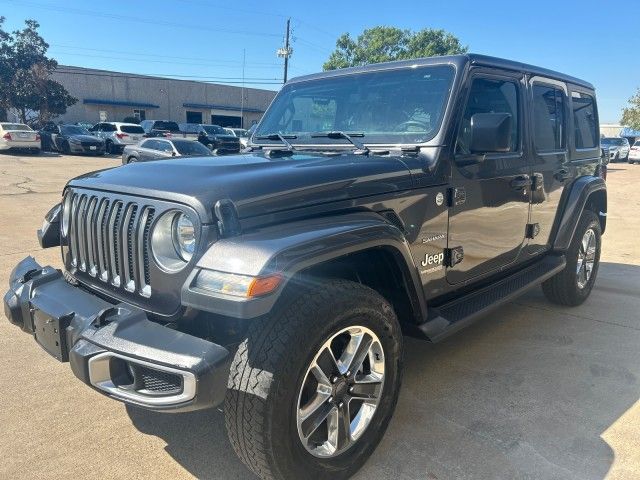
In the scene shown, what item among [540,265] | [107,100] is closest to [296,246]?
[540,265]

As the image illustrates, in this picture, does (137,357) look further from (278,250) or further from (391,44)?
(391,44)

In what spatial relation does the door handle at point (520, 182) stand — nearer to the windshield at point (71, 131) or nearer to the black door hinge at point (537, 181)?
the black door hinge at point (537, 181)

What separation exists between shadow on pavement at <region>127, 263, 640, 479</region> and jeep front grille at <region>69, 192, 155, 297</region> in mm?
960

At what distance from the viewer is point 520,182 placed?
3.73 meters

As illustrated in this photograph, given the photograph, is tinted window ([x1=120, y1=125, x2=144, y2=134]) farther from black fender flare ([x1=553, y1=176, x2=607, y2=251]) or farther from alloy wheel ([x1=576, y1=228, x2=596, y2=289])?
black fender flare ([x1=553, y1=176, x2=607, y2=251])

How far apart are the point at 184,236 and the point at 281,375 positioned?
2.38 feet

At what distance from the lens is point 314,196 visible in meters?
2.45

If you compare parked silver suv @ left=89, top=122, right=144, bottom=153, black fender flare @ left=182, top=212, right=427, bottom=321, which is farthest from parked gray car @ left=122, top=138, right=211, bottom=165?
black fender flare @ left=182, top=212, right=427, bottom=321

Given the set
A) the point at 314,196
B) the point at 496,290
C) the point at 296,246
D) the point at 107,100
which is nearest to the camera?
the point at 296,246

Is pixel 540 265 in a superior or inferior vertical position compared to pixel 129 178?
inferior

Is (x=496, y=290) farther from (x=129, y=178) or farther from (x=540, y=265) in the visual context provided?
(x=129, y=178)

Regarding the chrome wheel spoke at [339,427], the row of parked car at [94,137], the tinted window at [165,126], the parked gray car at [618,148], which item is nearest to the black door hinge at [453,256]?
the chrome wheel spoke at [339,427]

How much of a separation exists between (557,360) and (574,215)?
1.38 metres

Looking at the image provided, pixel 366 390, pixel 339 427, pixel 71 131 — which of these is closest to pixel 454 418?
pixel 366 390
